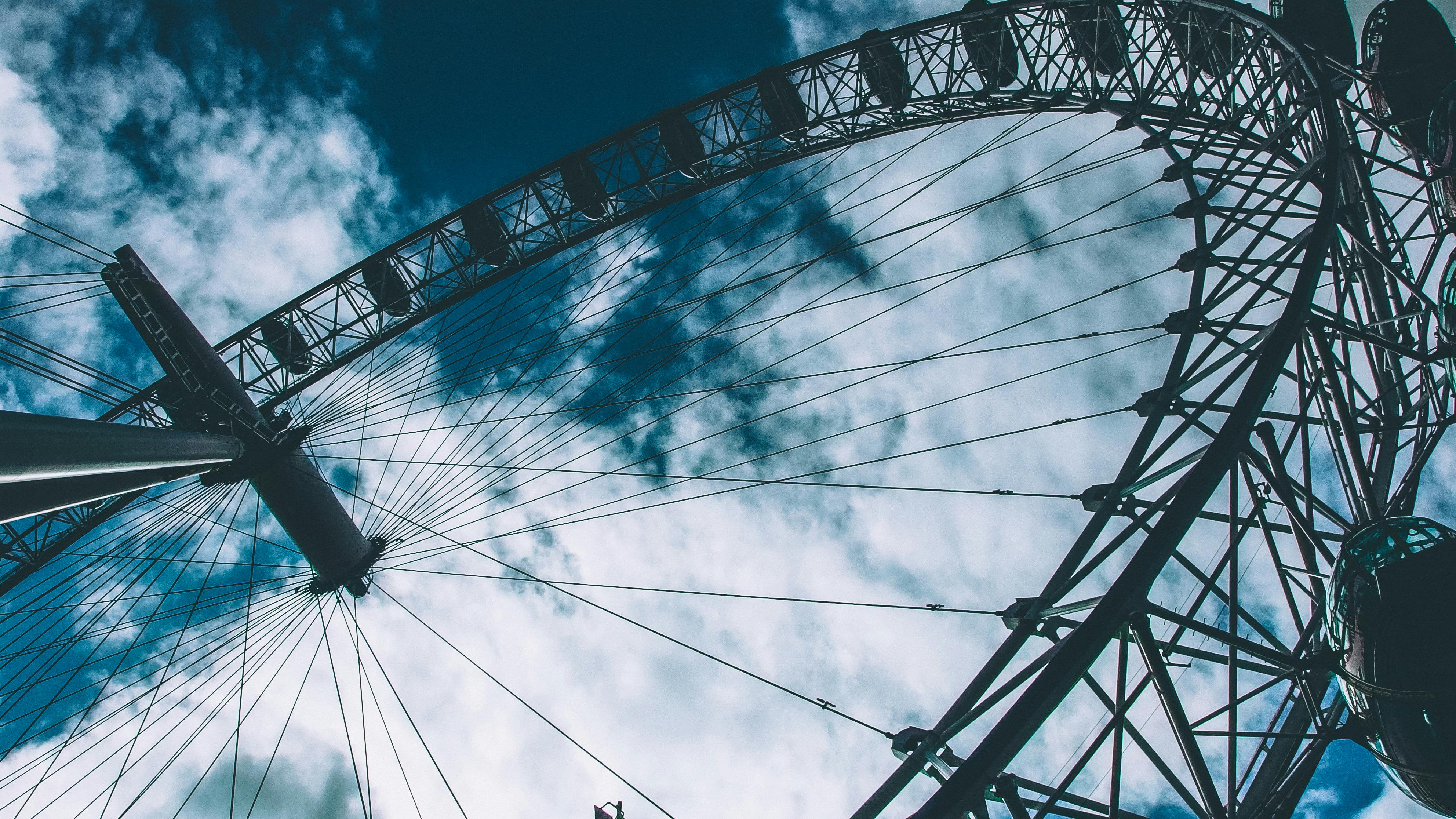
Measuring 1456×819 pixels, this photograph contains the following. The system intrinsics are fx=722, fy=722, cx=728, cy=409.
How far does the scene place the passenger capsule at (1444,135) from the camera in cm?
1121

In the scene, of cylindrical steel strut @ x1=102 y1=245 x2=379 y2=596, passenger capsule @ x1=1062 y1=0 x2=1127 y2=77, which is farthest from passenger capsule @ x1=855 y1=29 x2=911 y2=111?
cylindrical steel strut @ x1=102 y1=245 x2=379 y2=596

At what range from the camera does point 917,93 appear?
53.6ft

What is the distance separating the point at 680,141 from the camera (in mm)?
17203

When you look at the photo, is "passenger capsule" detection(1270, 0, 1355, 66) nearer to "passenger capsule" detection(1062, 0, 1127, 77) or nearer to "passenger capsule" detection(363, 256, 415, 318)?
"passenger capsule" detection(1062, 0, 1127, 77)

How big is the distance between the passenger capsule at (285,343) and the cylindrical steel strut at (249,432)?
8.61ft

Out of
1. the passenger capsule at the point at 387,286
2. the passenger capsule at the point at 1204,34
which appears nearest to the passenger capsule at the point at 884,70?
the passenger capsule at the point at 1204,34

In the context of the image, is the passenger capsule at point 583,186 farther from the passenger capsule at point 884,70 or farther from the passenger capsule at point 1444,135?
the passenger capsule at point 1444,135

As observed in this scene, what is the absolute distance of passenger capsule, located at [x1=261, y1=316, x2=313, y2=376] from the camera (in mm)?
17719

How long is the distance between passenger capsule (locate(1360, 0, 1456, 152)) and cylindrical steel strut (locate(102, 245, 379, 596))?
21.5 metres

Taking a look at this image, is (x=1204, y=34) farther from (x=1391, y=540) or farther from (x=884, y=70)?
(x=1391, y=540)

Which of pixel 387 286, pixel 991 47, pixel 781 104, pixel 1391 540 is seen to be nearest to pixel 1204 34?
pixel 991 47

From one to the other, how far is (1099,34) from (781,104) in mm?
6555

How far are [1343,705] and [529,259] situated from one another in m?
17.0

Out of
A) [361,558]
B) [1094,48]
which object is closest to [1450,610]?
[1094,48]
